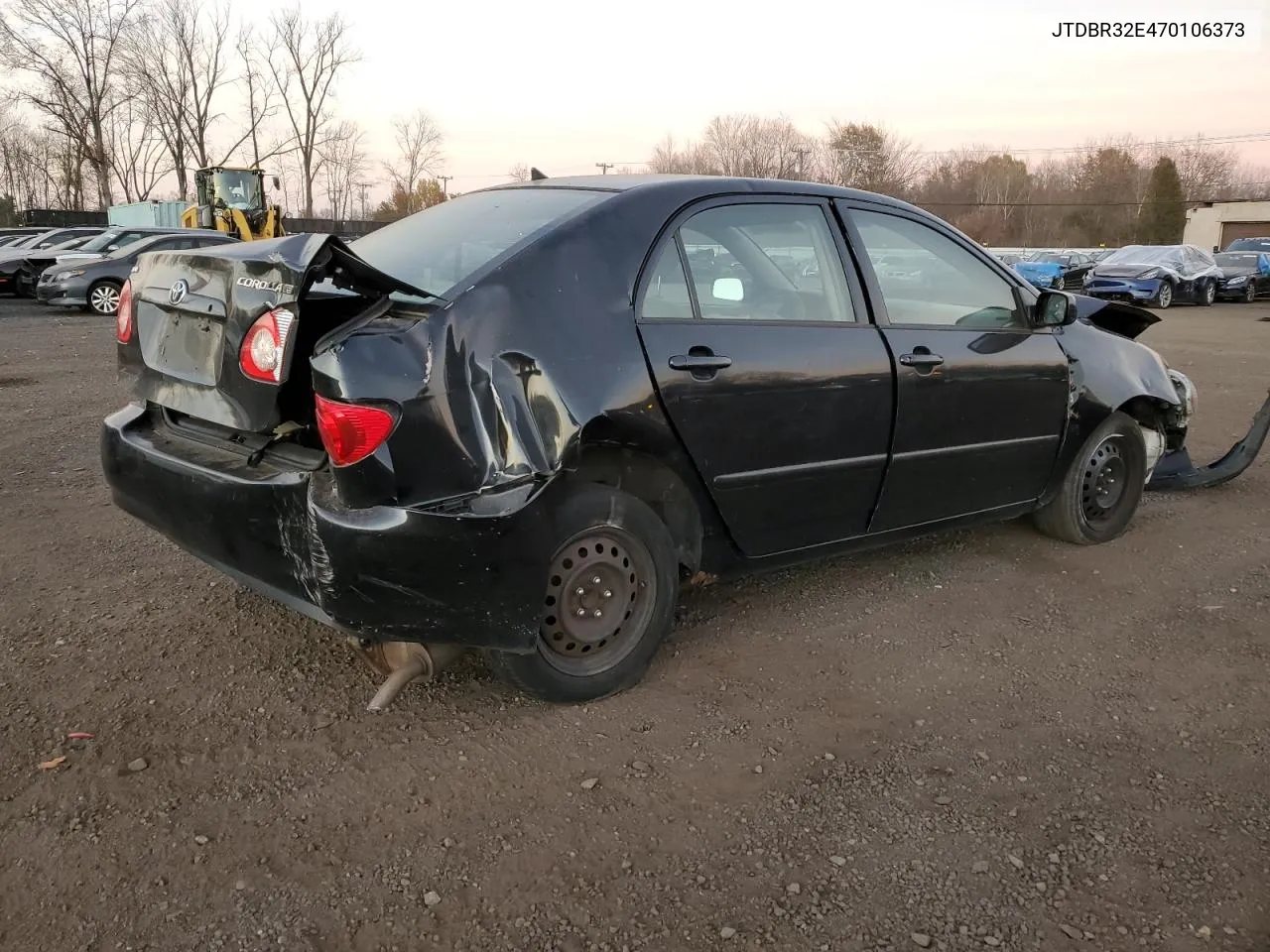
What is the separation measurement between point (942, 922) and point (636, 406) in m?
1.60

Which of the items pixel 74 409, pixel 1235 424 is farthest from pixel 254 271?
pixel 1235 424

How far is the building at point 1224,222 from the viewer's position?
5212 cm

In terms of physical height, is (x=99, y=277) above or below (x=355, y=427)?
above

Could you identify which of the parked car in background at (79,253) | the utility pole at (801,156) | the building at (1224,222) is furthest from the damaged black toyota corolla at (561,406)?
the building at (1224,222)

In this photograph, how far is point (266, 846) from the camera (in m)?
2.42

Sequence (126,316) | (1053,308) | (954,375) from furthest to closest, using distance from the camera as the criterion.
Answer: (1053,308) < (954,375) < (126,316)

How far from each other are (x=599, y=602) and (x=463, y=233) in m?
1.33

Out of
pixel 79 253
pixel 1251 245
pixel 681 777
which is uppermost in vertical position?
pixel 1251 245

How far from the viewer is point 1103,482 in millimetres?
4840

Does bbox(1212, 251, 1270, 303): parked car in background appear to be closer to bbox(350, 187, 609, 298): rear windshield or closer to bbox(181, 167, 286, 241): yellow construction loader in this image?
bbox(181, 167, 286, 241): yellow construction loader

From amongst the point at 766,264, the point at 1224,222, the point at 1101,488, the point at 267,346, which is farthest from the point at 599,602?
the point at 1224,222

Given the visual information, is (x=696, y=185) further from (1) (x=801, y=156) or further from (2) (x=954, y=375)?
(1) (x=801, y=156)

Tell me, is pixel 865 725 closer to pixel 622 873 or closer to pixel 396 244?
→ pixel 622 873

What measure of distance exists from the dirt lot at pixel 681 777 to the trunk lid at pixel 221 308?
952 mm
